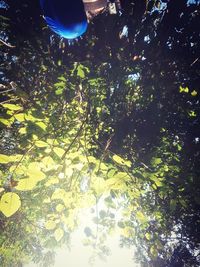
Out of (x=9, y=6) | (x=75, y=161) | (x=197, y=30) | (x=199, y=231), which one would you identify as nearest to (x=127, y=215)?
(x=75, y=161)

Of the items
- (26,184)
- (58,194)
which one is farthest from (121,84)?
(26,184)

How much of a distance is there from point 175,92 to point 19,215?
1009 centimetres

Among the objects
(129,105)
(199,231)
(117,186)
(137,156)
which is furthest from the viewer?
(199,231)

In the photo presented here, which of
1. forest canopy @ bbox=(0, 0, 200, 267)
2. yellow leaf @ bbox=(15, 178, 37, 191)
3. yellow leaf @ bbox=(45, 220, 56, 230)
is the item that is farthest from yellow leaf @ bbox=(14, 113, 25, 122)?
forest canopy @ bbox=(0, 0, 200, 267)

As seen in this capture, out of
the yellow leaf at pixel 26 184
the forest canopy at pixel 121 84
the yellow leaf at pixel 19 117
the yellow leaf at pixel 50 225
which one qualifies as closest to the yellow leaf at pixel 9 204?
the yellow leaf at pixel 26 184

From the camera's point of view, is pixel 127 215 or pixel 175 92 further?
pixel 175 92

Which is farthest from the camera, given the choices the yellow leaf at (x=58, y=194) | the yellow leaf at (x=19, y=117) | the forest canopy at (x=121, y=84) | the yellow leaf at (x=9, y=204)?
the forest canopy at (x=121, y=84)

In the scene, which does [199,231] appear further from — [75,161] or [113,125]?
[75,161]

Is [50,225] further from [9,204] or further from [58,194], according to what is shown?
[9,204]

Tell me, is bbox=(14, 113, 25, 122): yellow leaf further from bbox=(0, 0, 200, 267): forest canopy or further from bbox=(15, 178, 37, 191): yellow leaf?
bbox=(0, 0, 200, 267): forest canopy

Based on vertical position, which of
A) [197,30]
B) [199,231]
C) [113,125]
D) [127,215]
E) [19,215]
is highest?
[197,30]

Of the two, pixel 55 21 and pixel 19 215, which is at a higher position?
pixel 55 21

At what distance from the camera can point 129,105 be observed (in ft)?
22.8

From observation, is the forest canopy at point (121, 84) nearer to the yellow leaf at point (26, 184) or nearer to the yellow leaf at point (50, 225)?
the yellow leaf at point (50, 225)
